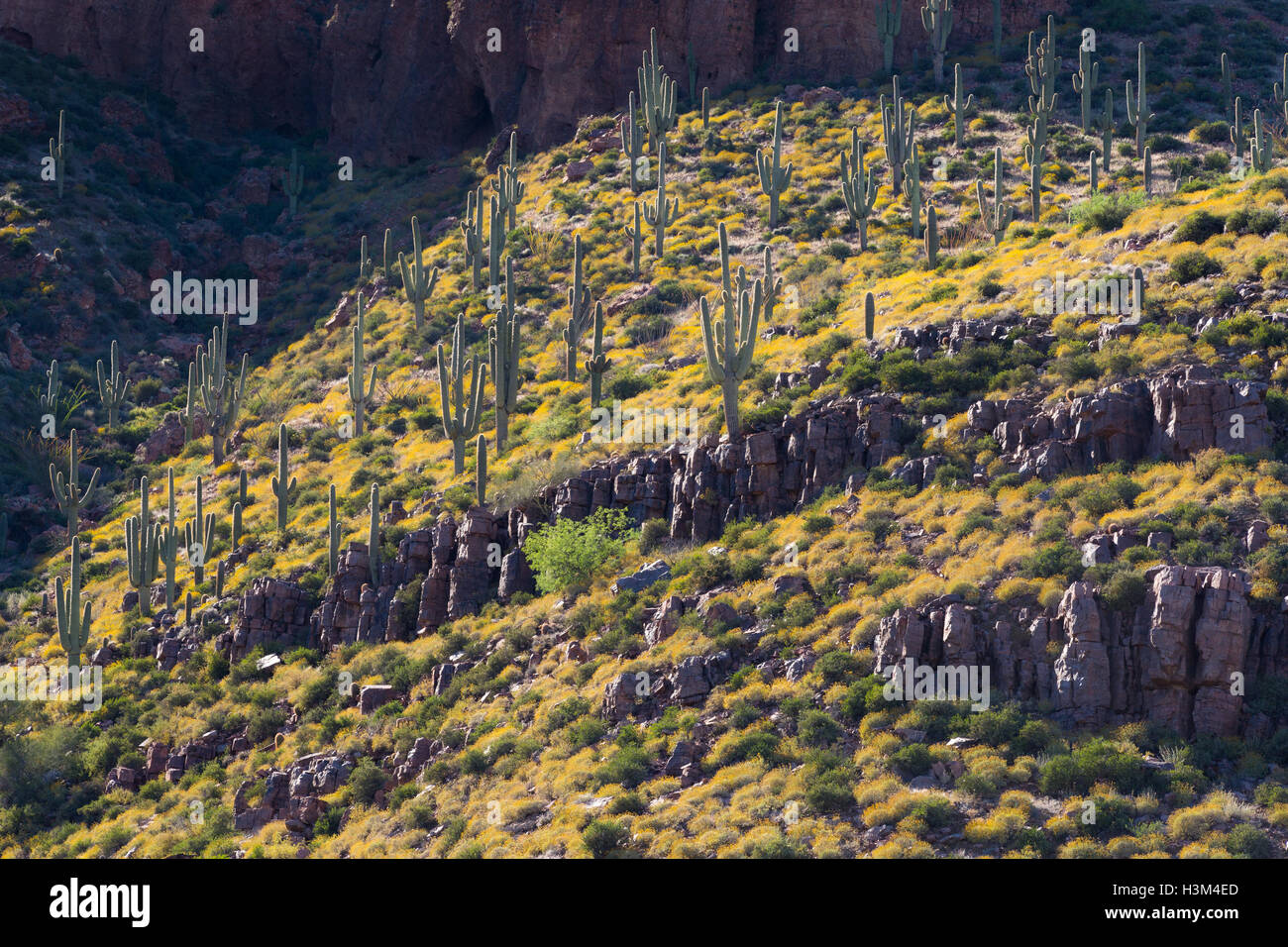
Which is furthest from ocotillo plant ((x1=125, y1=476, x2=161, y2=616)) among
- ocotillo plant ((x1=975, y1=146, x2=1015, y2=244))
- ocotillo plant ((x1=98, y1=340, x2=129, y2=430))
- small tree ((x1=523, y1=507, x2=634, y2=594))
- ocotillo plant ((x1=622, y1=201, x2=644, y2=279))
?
ocotillo plant ((x1=975, y1=146, x2=1015, y2=244))

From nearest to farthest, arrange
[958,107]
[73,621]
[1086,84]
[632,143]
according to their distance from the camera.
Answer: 1. [73,621]
2. [1086,84]
3. [958,107]
4. [632,143]

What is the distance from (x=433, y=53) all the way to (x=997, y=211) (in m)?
30.5

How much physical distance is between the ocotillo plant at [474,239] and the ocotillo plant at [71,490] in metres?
12.7

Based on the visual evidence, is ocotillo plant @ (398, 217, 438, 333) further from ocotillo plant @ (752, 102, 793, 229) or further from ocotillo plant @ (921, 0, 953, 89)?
ocotillo plant @ (921, 0, 953, 89)

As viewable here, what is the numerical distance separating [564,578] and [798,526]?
4922 mm

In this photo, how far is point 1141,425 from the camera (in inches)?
1101

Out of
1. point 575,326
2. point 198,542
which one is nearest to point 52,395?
point 198,542

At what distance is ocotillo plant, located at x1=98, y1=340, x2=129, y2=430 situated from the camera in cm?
4616

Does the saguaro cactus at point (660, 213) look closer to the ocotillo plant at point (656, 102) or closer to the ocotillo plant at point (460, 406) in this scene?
the ocotillo plant at point (656, 102)

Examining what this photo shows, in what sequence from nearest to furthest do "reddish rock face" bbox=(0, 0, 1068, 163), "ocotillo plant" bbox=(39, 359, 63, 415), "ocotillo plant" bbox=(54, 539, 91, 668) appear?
"ocotillo plant" bbox=(54, 539, 91, 668) < "ocotillo plant" bbox=(39, 359, 63, 415) < "reddish rock face" bbox=(0, 0, 1068, 163)

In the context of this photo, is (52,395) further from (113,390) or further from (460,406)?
(460,406)

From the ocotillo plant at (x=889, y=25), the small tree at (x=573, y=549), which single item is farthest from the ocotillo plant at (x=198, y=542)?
the ocotillo plant at (x=889, y=25)

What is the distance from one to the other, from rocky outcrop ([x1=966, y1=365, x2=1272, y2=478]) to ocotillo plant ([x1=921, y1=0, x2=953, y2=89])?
2686cm

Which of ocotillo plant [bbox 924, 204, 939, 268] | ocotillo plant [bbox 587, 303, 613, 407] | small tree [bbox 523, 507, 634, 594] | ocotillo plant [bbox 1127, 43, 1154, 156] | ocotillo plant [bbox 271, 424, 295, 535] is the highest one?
ocotillo plant [bbox 1127, 43, 1154, 156]
